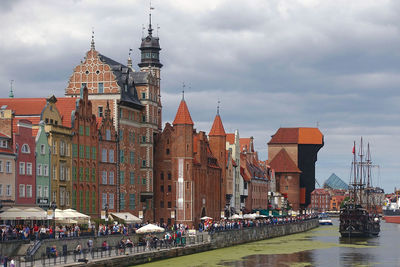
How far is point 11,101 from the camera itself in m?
100

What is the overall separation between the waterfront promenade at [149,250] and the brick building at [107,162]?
14.1 m

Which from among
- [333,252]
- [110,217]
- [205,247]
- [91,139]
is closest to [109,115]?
[91,139]

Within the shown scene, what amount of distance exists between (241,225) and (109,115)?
91.9 ft

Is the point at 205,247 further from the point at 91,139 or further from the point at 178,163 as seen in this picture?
the point at 178,163

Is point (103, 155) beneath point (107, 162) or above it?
above

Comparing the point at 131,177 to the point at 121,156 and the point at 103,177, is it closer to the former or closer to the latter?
the point at 121,156

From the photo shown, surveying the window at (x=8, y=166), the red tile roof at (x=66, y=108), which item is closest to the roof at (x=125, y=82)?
the red tile roof at (x=66, y=108)

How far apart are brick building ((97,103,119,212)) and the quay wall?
50.3 ft

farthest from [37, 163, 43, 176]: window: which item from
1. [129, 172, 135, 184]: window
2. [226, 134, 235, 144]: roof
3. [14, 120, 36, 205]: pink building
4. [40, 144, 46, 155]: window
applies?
[226, 134, 235, 144]: roof

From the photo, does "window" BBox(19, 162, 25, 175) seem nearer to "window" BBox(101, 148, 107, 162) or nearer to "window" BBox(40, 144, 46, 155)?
"window" BBox(40, 144, 46, 155)

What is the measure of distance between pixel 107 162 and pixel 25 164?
2338 cm

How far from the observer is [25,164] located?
86688 mm

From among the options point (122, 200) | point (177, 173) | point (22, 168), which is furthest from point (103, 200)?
point (22, 168)

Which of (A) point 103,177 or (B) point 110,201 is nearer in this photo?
(A) point 103,177
